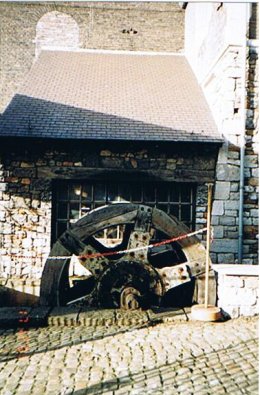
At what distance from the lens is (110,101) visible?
8.69 metres

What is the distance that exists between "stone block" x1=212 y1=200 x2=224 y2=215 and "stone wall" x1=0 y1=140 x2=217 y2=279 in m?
0.18

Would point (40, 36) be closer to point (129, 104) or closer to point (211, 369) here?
point (129, 104)

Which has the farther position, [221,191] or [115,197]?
[115,197]

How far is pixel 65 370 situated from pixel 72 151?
424 cm

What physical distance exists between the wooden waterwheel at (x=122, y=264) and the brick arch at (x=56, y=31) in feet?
26.8

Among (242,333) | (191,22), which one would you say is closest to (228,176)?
(242,333)

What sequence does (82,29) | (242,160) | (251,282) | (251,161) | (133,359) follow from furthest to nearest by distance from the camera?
(82,29) < (251,161) < (242,160) < (251,282) < (133,359)

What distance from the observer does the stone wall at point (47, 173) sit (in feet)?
24.1

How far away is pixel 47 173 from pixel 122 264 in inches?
97.4

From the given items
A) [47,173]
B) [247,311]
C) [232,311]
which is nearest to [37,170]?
[47,173]

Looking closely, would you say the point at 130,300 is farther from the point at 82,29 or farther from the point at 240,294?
the point at 82,29

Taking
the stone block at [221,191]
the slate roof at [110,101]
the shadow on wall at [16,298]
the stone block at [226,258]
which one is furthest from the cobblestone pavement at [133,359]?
the slate roof at [110,101]

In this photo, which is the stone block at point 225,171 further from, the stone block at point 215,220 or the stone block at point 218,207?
the stone block at point 215,220

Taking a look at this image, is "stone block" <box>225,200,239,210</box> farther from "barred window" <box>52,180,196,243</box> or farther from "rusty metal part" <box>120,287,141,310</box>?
"rusty metal part" <box>120,287,141,310</box>
